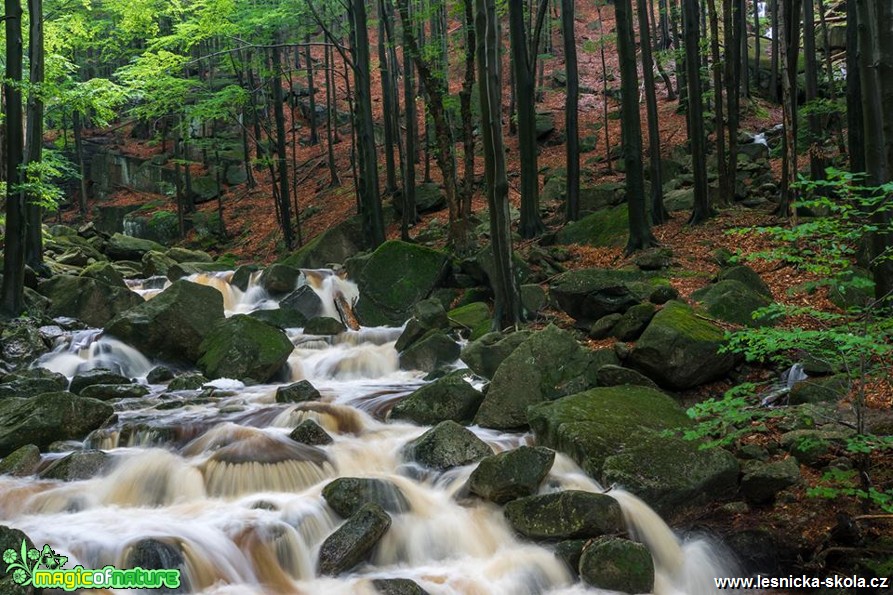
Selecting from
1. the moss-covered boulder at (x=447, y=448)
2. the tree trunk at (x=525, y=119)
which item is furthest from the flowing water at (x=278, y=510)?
the tree trunk at (x=525, y=119)

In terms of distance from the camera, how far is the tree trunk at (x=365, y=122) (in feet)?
56.5

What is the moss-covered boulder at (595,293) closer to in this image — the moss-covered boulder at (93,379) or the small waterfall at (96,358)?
the moss-covered boulder at (93,379)

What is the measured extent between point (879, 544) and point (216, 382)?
9.14 m

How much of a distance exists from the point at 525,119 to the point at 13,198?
10998 mm

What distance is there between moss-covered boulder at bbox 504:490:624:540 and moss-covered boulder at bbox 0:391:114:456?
5.36 meters

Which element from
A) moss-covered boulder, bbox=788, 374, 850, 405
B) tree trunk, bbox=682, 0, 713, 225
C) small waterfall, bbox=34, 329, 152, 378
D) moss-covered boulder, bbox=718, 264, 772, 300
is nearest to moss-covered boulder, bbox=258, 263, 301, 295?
small waterfall, bbox=34, 329, 152, 378

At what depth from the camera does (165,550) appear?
5.18 metres

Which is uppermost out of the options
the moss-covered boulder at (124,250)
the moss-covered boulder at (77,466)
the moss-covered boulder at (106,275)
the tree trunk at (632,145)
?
the tree trunk at (632,145)

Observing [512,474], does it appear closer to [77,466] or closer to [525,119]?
[77,466]

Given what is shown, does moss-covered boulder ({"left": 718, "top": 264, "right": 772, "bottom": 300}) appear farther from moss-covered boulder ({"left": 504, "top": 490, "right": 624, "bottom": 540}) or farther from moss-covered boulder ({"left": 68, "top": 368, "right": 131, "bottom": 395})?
moss-covered boulder ({"left": 68, "top": 368, "right": 131, "bottom": 395})

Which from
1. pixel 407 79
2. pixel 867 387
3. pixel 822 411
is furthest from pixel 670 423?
pixel 407 79

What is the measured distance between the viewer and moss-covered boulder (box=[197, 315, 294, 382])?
36.2 feet

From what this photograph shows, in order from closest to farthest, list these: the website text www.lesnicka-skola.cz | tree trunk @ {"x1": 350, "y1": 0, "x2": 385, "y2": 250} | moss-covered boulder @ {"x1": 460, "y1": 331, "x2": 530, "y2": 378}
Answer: the website text www.lesnicka-skola.cz
moss-covered boulder @ {"x1": 460, "y1": 331, "x2": 530, "y2": 378}
tree trunk @ {"x1": 350, "y1": 0, "x2": 385, "y2": 250}

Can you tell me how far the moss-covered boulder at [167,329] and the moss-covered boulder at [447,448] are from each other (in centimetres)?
618
